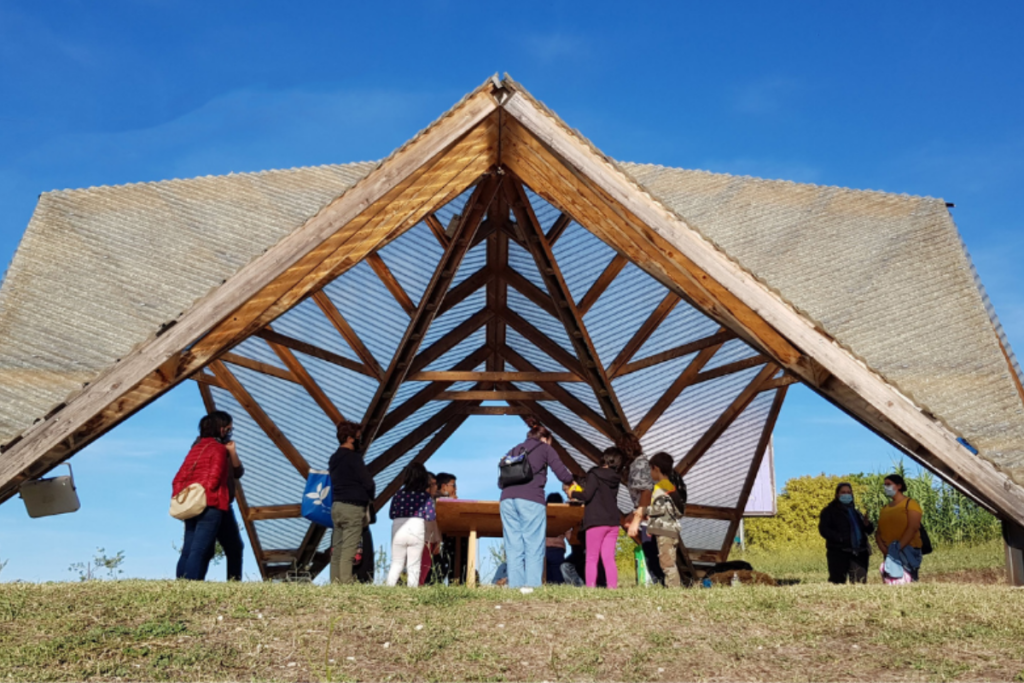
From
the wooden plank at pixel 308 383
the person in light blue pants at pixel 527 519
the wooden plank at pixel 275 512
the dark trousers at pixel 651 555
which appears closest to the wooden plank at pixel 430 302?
the wooden plank at pixel 308 383

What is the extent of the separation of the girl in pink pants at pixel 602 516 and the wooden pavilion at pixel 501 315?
208 cm

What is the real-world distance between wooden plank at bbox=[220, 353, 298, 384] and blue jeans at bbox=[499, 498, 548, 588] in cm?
553

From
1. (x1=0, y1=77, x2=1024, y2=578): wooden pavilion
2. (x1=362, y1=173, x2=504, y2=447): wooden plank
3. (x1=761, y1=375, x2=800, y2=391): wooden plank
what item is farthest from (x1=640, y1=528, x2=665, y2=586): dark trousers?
(x1=362, y1=173, x2=504, y2=447): wooden plank

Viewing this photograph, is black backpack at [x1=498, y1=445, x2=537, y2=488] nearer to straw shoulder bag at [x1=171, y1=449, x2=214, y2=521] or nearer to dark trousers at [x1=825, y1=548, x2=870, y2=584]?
straw shoulder bag at [x1=171, y1=449, x2=214, y2=521]

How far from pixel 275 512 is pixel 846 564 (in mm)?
8820

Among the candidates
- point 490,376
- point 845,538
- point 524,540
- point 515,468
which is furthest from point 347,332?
point 845,538

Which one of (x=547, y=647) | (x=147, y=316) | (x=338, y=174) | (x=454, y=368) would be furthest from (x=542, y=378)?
(x=547, y=647)

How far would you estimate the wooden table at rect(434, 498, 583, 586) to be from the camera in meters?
10.3

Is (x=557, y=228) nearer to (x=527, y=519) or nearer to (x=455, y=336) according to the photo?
(x=455, y=336)

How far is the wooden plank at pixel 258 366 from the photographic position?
13.3 m

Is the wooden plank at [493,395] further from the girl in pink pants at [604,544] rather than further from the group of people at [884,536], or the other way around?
the girl in pink pants at [604,544]

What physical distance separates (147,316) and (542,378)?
5.82 metres

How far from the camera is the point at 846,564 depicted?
11.7m

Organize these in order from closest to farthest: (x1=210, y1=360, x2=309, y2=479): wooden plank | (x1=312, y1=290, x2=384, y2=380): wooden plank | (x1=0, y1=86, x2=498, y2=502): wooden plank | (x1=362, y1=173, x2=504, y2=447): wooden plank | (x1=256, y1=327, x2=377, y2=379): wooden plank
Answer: (x1=0, y1=86, x2=498, y2=502): wooden plank → (x1=362, y1=173, x2=504, y2=447): wooden plank → (x1=256, y1=327, x2=377, y2=379): wooden plank → (x1=312, y1=290, x2=384, y2=380): wooden plank → (x1=210, y1=360, x2=309, y2=479): wooden plank
